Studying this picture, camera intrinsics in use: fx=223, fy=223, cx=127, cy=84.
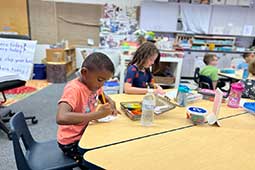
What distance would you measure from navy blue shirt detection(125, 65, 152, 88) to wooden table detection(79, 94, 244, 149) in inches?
20.1

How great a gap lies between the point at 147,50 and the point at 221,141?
41.9 inches

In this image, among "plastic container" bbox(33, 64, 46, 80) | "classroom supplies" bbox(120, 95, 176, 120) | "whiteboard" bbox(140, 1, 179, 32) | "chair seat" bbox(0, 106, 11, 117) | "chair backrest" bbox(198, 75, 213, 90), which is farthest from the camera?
"whiteboard" bbox(140, 1, 179, 32)

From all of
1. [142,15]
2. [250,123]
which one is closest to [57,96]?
[142,15]

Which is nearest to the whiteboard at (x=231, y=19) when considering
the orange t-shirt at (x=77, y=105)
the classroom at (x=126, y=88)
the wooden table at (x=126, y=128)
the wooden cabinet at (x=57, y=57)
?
the classroom at (x=126, y=88)

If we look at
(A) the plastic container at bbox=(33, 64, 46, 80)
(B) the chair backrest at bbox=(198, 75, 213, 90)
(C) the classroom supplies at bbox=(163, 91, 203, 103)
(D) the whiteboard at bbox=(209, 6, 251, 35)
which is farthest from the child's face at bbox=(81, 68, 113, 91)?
(D) the whiteboard at bbox=(209, 6, 251, 35)

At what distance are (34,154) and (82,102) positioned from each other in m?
0.44

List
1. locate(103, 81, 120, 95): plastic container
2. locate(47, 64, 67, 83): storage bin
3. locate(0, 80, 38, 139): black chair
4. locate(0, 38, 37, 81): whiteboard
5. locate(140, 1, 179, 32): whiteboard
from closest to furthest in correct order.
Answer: locate(0, 80, 38, 139): black chair
locate(0, 38, 37, 81): whiteboard
locate(103, 81, 120, 95): plastic container
locate(47, 64, 67, 83): storage bin
locate(140, 1, 179, 32): whiteboard

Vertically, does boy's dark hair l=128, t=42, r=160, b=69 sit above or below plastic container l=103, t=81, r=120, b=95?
above

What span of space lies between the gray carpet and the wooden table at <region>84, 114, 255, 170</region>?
4.50 ft

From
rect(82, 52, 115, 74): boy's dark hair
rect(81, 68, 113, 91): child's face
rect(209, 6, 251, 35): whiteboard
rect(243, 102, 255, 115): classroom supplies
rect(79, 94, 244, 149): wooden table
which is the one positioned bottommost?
rect(79, 94, 244, 149): wooden table

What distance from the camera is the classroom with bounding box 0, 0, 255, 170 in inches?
39.6

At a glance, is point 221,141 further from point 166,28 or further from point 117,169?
point 166,28

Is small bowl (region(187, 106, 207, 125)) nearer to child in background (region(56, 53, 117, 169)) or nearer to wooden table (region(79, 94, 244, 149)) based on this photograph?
wooden table (region(79, 94, 244, 149))

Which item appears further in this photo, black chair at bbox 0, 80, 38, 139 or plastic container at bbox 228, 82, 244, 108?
black chair at bbox 0, 80, 38, 139
